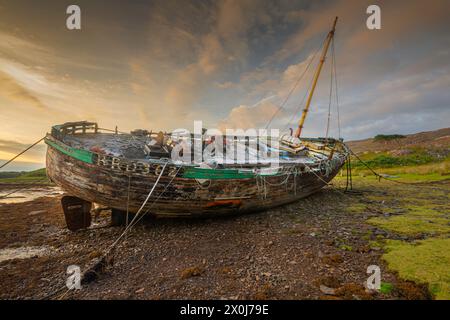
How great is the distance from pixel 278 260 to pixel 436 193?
50.5ft

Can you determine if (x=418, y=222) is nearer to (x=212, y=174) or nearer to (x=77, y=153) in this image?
(x=212, y=174)

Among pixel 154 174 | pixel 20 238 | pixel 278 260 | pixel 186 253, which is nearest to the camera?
pixel 278 260

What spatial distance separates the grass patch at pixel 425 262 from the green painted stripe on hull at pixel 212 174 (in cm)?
516

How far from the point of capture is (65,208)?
8953mm

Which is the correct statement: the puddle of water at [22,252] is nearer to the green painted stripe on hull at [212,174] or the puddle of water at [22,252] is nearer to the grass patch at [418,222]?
the green painted stripe on hull at [212,174]

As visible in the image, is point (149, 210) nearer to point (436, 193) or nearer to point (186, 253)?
point (186, 253)

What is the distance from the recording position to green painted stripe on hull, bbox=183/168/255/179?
25.5ft

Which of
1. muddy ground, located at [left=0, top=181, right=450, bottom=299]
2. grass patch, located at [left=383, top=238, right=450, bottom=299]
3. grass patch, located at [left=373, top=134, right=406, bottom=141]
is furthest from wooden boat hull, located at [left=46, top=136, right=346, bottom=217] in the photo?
grass patch, located at [left=373, top=134, right=406, bottom=141]

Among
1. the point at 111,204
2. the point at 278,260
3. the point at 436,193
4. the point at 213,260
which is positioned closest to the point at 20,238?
the point at 111,204

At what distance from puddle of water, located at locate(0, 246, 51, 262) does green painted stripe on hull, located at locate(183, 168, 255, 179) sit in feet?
19.2

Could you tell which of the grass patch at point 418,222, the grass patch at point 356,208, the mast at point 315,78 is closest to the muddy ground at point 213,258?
the grass patch at point 356,208

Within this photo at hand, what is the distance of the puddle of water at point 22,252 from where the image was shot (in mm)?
7188

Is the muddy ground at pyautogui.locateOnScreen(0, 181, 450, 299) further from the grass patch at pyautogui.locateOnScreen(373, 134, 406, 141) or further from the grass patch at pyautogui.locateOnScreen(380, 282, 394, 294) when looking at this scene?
the grass patch at pyautogui.locateOnScreen(373, 134, 406, 141)
